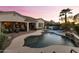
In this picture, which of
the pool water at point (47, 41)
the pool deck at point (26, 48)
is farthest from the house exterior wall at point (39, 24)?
the pool deck at point (26, 48)

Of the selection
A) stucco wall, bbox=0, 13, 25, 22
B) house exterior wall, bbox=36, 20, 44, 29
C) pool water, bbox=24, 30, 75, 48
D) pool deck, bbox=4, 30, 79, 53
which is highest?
stucco wall, bbox=0, 13, 25, 22

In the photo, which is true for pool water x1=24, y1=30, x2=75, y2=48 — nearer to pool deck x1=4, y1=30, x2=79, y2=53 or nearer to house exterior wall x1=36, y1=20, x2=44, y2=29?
pool deck x1=4, y1=30, x2=79, y2=53

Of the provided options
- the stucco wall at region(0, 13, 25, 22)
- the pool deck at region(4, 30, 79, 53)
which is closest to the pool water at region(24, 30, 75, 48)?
the pool deck at region(4, 30, 79, 53)

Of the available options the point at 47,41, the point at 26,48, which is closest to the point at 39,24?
the point at 47,41

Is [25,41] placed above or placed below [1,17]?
below

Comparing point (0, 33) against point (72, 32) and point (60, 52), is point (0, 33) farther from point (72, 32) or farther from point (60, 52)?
point (72, 32)

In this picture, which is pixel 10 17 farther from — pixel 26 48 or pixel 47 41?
pixel 47 41

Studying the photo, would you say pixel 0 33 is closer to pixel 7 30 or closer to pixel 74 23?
pixel 7 30

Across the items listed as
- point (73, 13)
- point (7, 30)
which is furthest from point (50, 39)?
point (7, 30)

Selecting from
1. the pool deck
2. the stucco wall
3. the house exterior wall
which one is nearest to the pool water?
the pool deck

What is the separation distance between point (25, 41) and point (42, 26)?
1.26 ft

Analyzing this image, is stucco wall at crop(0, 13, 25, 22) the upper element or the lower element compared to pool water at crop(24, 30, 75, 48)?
upper
